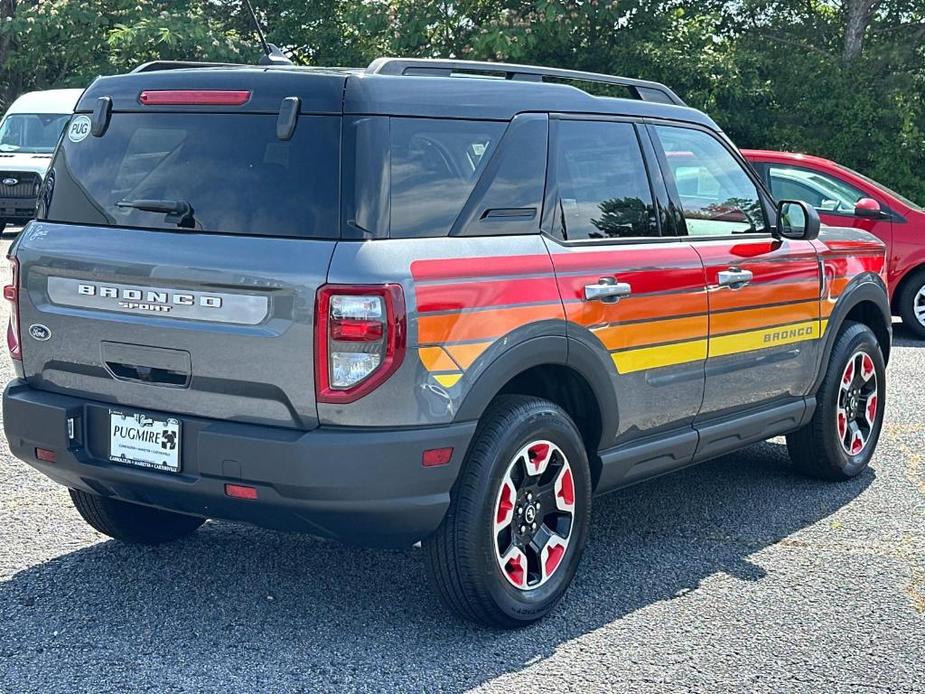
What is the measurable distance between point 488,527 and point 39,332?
1.66m

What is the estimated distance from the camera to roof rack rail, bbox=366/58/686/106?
421 cm

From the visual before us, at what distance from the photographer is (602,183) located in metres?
4.83

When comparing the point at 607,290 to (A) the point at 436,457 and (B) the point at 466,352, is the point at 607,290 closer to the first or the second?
(B) the point at 466,352

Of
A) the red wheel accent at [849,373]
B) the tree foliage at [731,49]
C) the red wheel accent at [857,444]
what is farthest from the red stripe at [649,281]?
the tree foliage at [731,49]

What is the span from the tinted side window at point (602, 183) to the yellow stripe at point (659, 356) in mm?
447

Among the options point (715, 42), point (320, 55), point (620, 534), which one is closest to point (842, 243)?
point (620, 534)

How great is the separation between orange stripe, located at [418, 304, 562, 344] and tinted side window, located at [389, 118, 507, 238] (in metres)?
0.29

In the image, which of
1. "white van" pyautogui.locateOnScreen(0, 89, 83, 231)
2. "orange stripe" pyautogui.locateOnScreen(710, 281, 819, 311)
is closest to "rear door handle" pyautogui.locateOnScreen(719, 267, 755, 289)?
"orange stripe" pyautogui.locateOnScreen(710, 281, 819, 311)

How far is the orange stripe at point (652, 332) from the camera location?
4621 mm

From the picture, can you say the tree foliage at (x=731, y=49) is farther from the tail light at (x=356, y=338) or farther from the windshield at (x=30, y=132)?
the tail light at (x=356, y=338)

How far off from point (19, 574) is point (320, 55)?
24.1 metres

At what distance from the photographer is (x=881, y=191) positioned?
1157 cm

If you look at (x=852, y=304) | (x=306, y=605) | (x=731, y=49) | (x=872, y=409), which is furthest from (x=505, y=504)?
(x=731, y=49)

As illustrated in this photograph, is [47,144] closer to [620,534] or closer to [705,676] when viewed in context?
[620,534]
